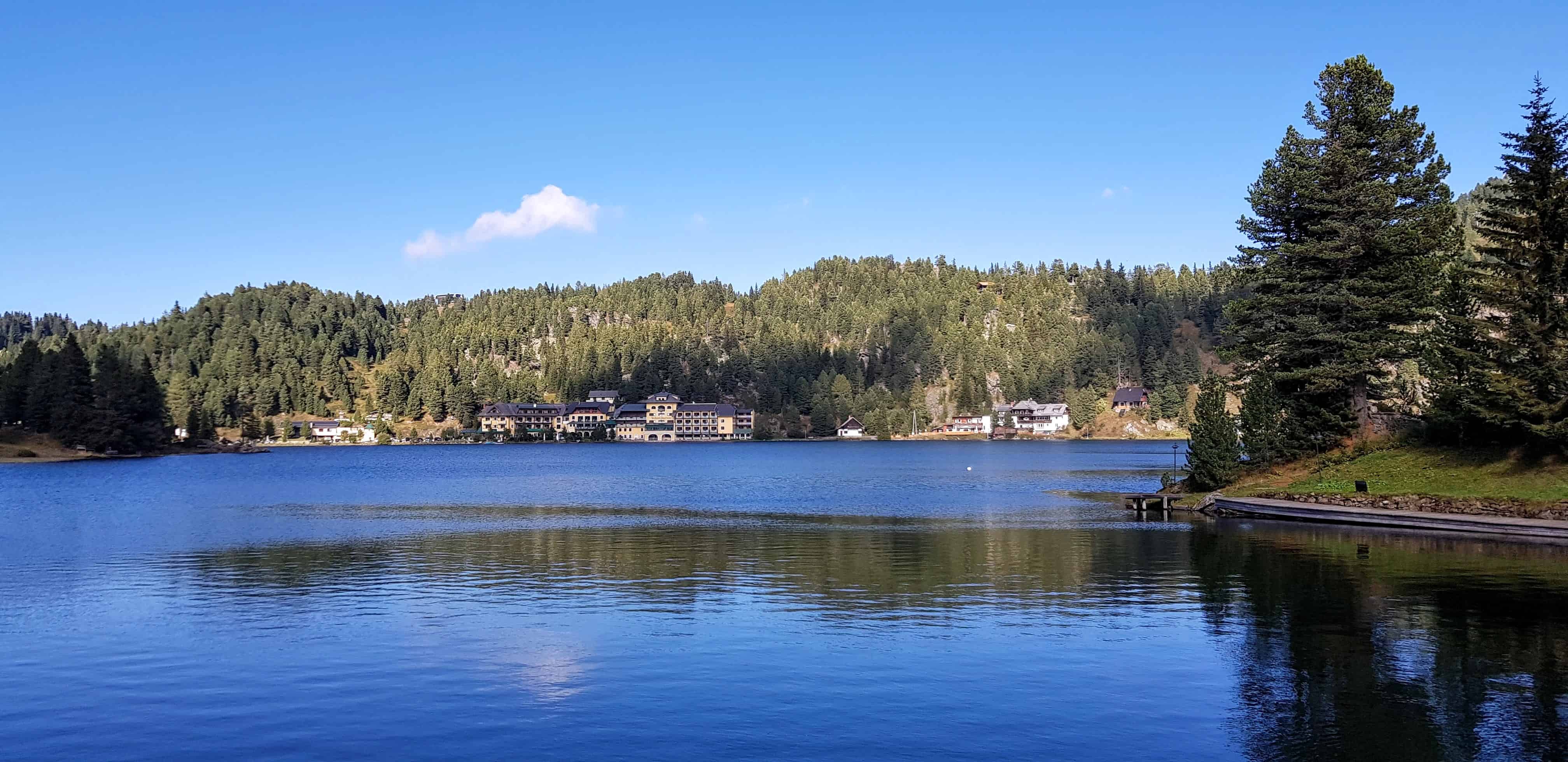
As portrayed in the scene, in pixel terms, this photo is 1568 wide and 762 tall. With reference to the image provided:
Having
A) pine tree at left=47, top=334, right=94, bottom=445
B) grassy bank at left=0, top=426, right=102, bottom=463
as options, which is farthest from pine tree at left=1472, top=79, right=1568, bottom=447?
pine tree at left=47, top=334, right=94, bottom=445

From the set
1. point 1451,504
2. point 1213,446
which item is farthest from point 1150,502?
point 1451,504

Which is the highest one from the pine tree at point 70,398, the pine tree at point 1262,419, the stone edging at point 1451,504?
the pine tree at point 70,398

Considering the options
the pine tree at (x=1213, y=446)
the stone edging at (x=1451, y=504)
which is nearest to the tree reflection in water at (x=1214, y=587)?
the stone edging at (x=1451, y=504)

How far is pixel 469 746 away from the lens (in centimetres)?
1728

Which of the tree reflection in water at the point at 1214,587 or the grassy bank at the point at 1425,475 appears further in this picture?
the grassy bank at the point at 1425,475

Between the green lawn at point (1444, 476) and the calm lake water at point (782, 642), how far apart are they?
451cm

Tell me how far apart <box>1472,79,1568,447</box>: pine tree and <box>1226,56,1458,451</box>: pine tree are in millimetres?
7521

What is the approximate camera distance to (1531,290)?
1855 inches

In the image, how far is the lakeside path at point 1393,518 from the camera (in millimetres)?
43531

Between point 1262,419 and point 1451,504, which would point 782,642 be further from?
point 1262,419

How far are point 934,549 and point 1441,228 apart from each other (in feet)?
118

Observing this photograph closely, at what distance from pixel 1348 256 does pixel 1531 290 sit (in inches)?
480

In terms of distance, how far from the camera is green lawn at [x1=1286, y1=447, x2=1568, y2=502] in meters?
46.5

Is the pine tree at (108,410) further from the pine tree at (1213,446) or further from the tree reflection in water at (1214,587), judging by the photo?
the pine tree at (1213,446)
